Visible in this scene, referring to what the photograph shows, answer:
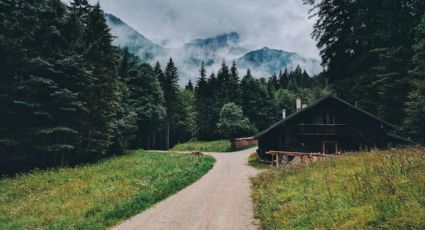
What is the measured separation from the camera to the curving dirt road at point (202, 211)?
1132 cm

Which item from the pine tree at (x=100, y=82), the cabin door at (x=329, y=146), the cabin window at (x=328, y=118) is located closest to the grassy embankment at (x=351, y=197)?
the cabin window at (x=328, y=118)

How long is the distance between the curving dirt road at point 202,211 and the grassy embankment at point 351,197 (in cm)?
81

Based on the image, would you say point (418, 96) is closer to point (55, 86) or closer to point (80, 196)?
point (80, 196)

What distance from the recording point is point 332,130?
3116cm

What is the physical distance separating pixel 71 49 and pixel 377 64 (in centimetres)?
2916

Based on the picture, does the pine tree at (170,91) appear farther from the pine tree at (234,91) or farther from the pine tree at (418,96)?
the pine tree at (418,96)

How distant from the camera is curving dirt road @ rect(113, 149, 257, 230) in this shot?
11320 millimetres

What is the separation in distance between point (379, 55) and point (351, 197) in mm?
23611

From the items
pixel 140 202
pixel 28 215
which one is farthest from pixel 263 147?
pixel 28 215

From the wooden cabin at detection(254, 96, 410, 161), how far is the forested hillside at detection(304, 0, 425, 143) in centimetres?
218

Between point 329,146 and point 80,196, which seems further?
point 329,146

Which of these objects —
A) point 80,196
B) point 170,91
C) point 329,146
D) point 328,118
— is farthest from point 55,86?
point 170,91

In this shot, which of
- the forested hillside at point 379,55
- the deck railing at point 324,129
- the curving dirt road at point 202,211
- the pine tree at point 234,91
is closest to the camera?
the curving dirt road at point 202,211

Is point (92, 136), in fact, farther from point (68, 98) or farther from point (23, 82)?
point (23, 82)
